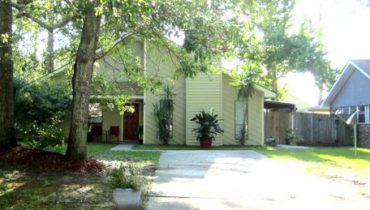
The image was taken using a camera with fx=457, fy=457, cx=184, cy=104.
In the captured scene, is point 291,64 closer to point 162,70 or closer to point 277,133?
point 277,133

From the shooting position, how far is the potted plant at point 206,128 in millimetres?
20250

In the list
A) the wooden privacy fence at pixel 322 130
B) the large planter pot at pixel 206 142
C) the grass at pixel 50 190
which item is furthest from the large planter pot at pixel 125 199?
the wooden privacy fence at pixel 322 130

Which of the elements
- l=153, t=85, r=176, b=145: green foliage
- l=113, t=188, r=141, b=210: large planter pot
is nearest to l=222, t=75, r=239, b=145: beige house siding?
l=153, t=85, r=176, b=145: green foliage

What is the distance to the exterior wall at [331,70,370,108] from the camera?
2398cm

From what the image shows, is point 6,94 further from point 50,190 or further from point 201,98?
point 201,98

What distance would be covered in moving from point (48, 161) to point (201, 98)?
11.2 meters

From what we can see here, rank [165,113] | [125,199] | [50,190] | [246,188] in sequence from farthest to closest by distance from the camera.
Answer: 1. [165,113]
2. [246,188]
3. [50,190]
4. [125,199]

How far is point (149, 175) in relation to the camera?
10734 millimetres

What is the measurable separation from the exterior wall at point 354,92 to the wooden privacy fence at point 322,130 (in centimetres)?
154

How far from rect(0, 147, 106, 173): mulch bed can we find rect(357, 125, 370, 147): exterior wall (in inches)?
649

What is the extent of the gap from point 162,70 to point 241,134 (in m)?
4.87

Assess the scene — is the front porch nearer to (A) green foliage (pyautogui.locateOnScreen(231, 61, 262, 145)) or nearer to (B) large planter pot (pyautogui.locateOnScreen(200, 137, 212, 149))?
(B) large planter pot (pyautogui.locateOnScreen(200, 137, 212, 149))

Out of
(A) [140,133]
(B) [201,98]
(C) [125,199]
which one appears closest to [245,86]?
(B) [201,98]

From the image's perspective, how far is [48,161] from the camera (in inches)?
445
